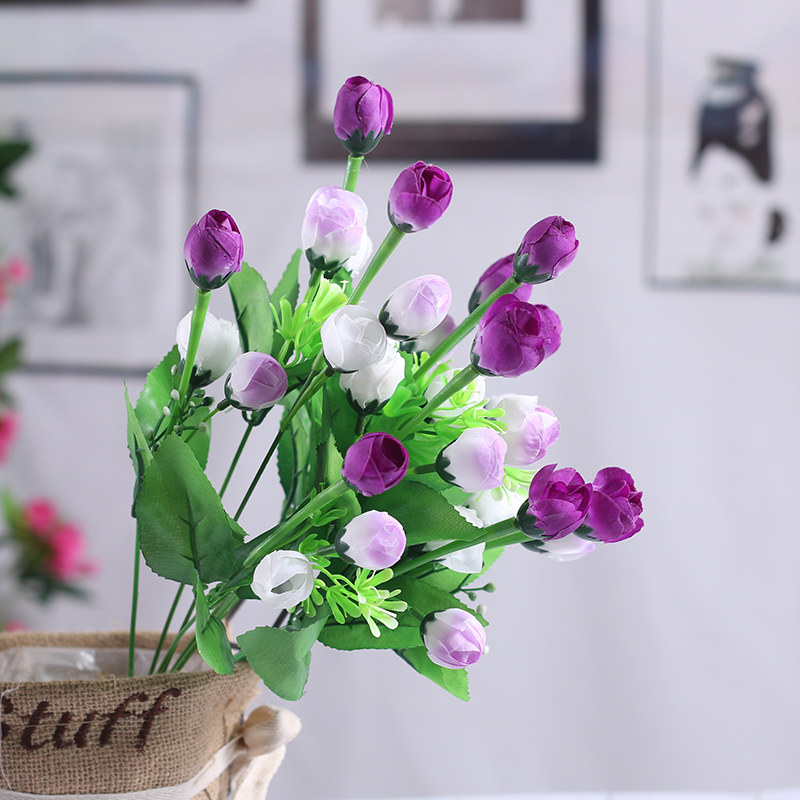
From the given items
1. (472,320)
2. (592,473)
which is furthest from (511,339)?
(592,473)

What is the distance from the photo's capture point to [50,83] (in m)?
1.36

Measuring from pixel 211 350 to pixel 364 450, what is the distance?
0.45ft

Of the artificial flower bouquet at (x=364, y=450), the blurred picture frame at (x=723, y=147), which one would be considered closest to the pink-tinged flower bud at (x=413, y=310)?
the artificial flower bouquet at (x=364, y=450)

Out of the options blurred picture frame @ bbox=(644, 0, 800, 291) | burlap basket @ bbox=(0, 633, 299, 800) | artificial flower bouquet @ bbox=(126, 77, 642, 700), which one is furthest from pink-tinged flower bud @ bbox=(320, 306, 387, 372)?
blurred picture frame @ bbox=(644, 0, 800, 291)

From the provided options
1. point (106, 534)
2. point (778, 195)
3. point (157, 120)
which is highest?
point (157, 120)

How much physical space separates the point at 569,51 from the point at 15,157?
0.97 metres

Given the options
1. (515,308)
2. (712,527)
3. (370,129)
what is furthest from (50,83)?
(712,527)

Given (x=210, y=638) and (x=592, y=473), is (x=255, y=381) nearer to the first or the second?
(x=210, y=638)

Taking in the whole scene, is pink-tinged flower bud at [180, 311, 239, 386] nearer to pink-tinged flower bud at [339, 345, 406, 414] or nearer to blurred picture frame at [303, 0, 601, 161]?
pink-tinged flower bud at [339, 345, 406, 414]

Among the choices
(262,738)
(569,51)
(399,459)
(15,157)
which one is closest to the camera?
(399,459)

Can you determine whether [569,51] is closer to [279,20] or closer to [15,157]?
[279,20]

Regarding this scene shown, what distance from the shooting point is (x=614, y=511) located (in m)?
0.36

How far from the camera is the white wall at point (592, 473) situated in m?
1.32

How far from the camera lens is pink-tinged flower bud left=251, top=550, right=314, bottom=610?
35 centimetres
